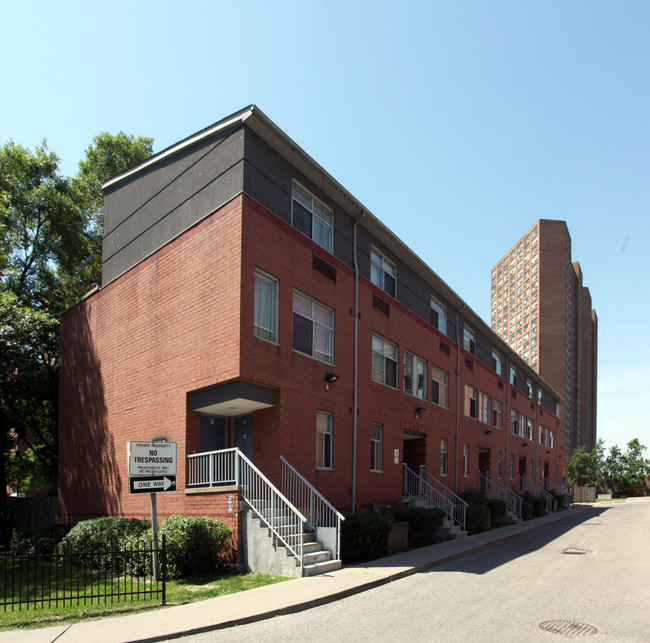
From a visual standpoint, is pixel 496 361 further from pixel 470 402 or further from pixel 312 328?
pixel 312 328

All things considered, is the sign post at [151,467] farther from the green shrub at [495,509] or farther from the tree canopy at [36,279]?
the green shrub at [495,509]

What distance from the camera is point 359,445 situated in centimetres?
1727

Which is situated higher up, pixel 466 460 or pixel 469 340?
pixel 469 340

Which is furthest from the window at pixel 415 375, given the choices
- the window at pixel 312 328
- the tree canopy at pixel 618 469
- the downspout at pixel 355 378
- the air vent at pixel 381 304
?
the tree canopy at pixel 618 469

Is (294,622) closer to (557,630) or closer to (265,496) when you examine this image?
(557,630)

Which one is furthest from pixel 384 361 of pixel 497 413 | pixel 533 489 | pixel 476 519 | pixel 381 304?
pixel 533 489

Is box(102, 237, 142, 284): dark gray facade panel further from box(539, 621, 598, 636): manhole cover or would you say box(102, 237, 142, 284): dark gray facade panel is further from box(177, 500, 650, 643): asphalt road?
box(539, 621, 598, 636): manhole cover

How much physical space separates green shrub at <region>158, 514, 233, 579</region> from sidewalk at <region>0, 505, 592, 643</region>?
1936mm

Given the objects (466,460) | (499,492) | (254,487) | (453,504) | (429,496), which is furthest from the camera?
(499,492)

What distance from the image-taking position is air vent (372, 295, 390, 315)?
19263 millimetres

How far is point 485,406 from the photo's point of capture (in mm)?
30938

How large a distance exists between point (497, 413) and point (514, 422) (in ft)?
15.7

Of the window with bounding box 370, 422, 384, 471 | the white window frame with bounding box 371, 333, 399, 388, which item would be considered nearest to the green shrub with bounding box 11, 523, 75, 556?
the window with bounding box 370, 422, 384, 471

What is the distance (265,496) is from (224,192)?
727cm
